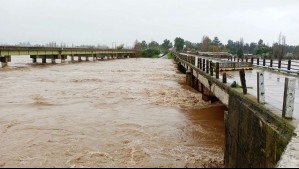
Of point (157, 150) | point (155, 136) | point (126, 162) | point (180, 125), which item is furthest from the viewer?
point (180, 125)

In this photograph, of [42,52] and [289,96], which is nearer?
[289,96]

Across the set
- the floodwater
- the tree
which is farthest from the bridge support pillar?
the tree

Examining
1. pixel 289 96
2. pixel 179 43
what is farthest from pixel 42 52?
pixel 179 43

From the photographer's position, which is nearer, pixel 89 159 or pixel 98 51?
pixel 89 159

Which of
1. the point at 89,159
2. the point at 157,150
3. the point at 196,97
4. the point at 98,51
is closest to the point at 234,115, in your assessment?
the point at 157,150

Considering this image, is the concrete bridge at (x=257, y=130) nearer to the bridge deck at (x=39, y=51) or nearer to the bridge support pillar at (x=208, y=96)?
the bridge support pillar at (x=208, y=96)

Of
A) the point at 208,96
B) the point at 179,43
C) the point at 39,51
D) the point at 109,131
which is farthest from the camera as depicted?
the point at 179,43

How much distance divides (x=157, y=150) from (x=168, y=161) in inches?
40.5

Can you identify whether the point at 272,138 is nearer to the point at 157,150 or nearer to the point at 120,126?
the point at 157,150

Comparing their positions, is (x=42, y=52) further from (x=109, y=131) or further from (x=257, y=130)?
(x=257, y=130)

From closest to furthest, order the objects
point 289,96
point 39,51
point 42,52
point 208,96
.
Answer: point 289,96, point 208,96, point 39,51, point 42,52

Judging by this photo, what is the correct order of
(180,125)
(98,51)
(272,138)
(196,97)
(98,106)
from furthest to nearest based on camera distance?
(98,51), (196,97), (98,106), (180,125), (272,138)

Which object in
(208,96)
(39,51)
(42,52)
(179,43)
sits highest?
(179,43)

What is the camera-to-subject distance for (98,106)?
56.0ft
